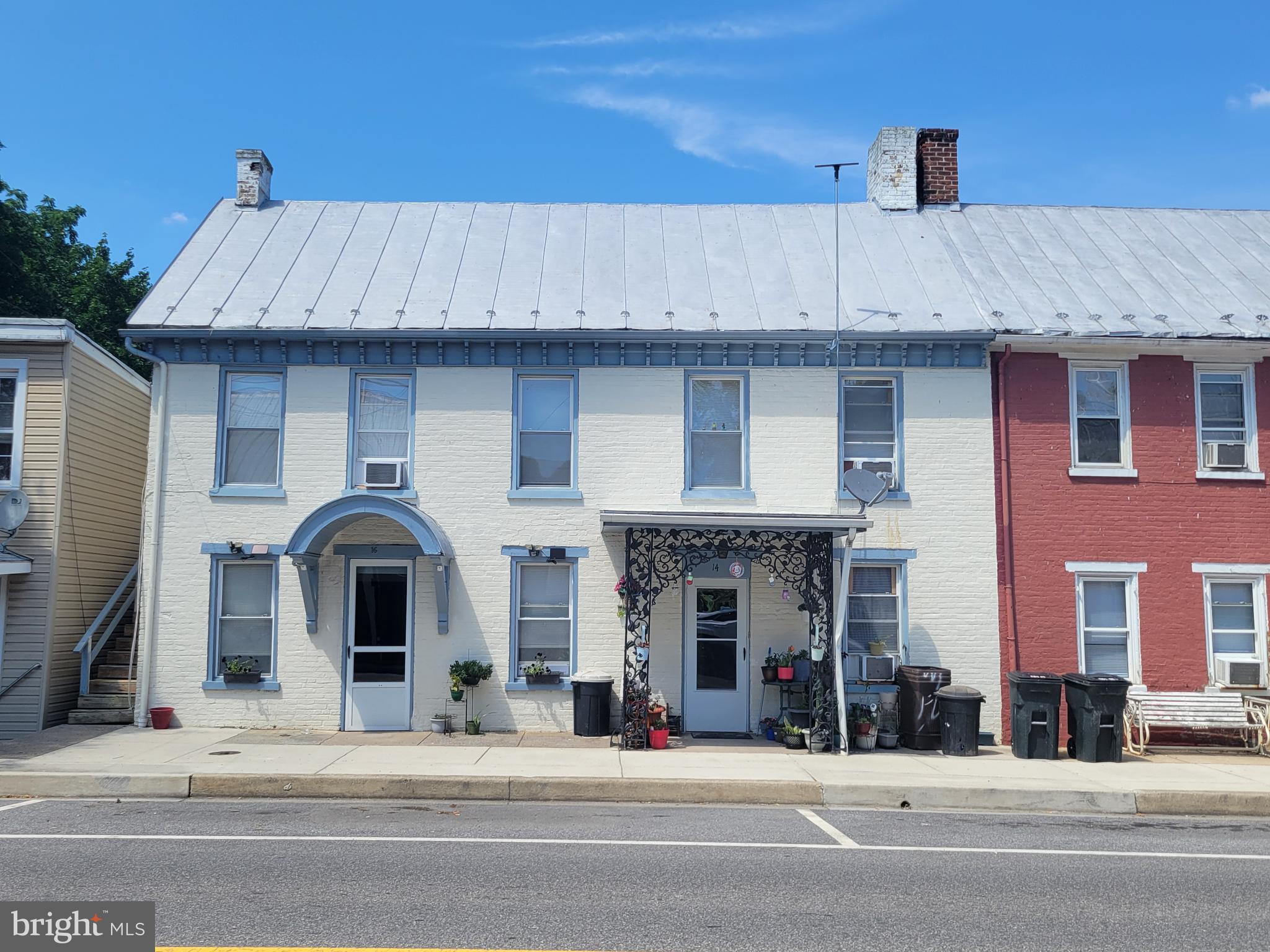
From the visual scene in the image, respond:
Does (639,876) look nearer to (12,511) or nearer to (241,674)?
(241,674)

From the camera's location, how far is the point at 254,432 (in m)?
14.0

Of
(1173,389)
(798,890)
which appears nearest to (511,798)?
(798,890)

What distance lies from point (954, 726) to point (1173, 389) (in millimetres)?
5869

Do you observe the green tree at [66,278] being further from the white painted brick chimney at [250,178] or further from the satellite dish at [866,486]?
the satellite dish at [866,486]

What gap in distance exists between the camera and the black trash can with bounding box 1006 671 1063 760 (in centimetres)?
1246

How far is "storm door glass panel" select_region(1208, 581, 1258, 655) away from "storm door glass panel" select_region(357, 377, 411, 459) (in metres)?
11.3

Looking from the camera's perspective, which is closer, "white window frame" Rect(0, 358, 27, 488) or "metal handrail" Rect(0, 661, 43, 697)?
"metal handrail" Rect(0, 661, 43, 697)

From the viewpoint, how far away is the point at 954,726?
497 inches

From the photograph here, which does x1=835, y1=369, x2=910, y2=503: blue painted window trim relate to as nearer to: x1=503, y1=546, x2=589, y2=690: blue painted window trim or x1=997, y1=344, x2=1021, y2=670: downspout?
x1=997, y1=344, x2=1021, y2=670: downspout

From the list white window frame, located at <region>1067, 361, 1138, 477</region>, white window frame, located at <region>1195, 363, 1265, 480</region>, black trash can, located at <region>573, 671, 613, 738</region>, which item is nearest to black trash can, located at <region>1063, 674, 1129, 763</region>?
white window frame, located at <region>1067, 361, 1138, 477</region>

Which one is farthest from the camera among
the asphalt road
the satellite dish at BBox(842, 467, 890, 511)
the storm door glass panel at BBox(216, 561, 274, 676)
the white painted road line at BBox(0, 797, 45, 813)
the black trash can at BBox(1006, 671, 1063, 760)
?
the storm door glass panel at BBox(216, 561, 274, 676)

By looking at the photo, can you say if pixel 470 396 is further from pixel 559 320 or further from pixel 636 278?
pixel 636 278

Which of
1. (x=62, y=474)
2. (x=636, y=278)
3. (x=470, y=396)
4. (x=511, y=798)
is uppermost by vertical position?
(x=636, y=278)

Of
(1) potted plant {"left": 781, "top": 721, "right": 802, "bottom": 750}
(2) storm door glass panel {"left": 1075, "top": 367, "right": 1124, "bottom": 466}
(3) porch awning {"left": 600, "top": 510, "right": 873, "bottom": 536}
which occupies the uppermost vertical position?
(2) storm door glass panel {"left": 1075, "top": 367, "right": 1124, "bottom": 466}
